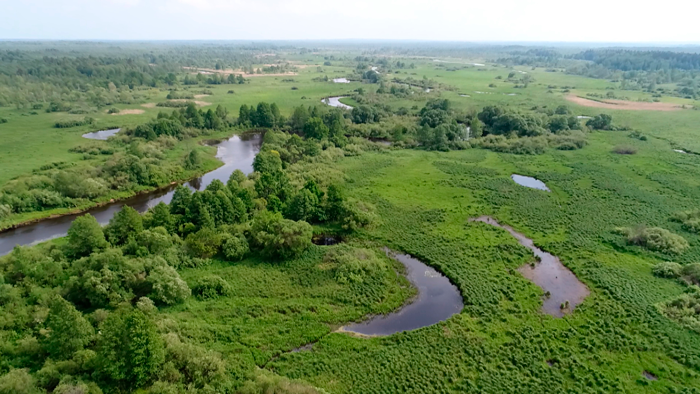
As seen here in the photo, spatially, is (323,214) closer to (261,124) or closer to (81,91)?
(261,124)

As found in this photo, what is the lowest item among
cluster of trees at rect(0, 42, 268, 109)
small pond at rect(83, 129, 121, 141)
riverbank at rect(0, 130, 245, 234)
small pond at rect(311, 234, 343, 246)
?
small pond at rect(311, 234, 343, 246)

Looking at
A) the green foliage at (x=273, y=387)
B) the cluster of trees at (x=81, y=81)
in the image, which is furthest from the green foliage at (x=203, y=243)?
the cluster of trees at (x=81, y=81)

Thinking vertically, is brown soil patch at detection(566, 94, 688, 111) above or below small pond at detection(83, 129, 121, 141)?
above

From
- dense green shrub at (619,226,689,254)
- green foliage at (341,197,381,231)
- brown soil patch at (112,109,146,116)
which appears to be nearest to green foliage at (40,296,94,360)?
green foliage at (341,197,381,231)

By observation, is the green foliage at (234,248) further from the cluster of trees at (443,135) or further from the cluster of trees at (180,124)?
the cluster of trees at (443,135)

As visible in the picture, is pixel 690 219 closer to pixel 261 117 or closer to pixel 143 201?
pixel 143 201

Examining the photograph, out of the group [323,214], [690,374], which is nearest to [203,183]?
[323,214]

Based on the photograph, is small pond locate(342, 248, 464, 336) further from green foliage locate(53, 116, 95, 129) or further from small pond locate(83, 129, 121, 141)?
green foliage locate(53, 116, 95, 129)
